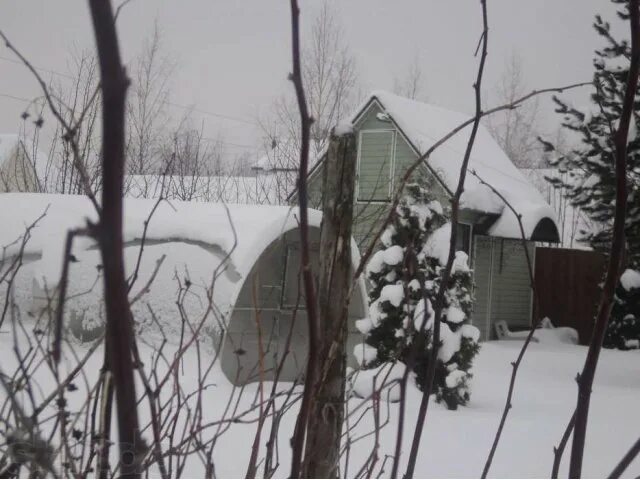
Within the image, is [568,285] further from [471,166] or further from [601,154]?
[601,154]

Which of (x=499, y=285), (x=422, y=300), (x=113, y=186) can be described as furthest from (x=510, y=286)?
(x=113, y=186)

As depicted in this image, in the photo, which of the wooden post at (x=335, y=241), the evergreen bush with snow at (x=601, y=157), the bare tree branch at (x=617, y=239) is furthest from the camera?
the evergreen bush with snow at (x=601, y=157)

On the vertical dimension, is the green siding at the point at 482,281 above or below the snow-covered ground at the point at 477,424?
above

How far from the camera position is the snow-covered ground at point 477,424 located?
401 cm

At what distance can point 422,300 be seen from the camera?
6402 millimetres

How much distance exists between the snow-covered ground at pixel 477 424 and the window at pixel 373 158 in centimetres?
448

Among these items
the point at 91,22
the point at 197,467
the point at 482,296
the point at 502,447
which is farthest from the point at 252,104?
the point at 482,296

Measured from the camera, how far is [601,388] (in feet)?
25.9

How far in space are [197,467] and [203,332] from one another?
265cm

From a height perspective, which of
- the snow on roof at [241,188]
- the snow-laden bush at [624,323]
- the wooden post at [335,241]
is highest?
the snow on roof at [241,188]

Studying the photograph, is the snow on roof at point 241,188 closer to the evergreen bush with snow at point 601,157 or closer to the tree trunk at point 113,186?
the evergreen bush with snow at point 601,157

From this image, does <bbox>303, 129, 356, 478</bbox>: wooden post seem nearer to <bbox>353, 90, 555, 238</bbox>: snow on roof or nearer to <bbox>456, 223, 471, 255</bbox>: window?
<bbox>353, 90, 555, 238</bbox>: snow on roof

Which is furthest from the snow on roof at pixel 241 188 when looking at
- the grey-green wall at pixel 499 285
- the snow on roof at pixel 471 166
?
the grey-green wall at pixel 499 285

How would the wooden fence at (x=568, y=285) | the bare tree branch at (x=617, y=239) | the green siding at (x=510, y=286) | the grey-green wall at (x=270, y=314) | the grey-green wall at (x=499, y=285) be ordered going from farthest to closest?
1. the wooden fence at (x=568, y=285)
2. the green siding at (x=510, y=286)
3. the grey-green wall at (x=499, y=285)
4. the grey-green wall at (x=270, y=314)
5. the bare tree branch at (x=617, y=239)
